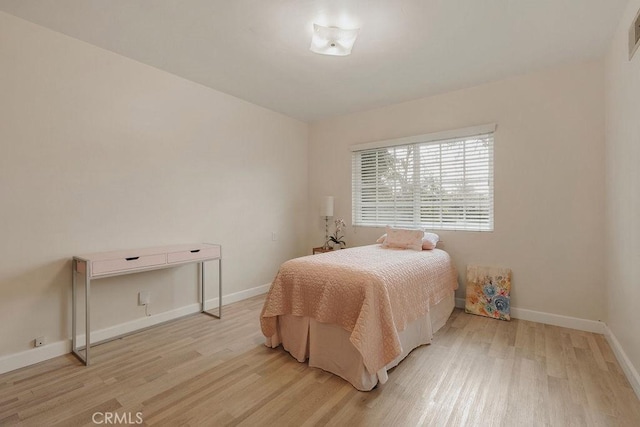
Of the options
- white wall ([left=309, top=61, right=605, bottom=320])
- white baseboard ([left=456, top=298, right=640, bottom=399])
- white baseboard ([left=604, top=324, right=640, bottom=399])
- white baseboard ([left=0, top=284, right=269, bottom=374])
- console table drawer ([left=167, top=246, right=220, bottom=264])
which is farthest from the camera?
white wall ([left=309, top=61, right=605, bottom=320])

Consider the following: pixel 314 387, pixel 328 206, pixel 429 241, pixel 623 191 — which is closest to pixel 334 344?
pixel 314 387

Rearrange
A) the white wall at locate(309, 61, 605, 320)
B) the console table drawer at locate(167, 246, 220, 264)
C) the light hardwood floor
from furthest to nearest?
the white wall at locate(309, 61, 605, 320) < the console table drawer at locate(167, 246, 220, 264) < the light hardwood floor

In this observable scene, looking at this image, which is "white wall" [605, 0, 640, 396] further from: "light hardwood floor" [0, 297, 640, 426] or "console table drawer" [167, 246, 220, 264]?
"console table drawer" [167, 246, 220, 264]

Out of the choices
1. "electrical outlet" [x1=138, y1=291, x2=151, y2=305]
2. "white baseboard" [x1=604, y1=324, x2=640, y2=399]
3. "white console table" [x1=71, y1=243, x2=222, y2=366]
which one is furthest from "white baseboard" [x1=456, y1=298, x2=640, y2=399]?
"electrical outlet" [x1=138, y1=291, x2=151, y2=305]

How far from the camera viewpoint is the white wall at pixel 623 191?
1938 mm

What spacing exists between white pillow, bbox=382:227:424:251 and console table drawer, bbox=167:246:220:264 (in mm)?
1882

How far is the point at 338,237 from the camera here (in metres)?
4.57

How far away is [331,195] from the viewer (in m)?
4.67

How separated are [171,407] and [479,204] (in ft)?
11.2

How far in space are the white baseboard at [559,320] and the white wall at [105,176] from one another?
316 centimetres

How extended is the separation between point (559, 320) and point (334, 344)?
241cm

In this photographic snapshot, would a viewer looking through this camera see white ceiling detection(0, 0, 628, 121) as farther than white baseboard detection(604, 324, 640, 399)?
Yes

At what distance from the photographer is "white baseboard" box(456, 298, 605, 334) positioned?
2.81m

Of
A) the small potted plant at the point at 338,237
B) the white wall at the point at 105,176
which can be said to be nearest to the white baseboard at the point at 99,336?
the white wall at the point at 105,176
